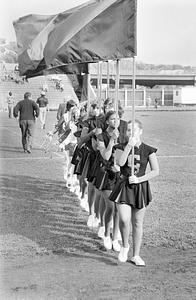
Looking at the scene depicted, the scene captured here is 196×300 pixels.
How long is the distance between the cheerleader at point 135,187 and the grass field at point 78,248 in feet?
1.03

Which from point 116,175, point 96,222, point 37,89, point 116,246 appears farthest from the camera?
point 37,89

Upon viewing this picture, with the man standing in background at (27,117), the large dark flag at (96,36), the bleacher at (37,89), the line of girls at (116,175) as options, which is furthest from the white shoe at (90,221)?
the bleacher at (37,89)

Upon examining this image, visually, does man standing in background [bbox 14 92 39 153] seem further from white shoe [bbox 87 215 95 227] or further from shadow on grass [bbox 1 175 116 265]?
white shoe [bbox 87 215 95 227]

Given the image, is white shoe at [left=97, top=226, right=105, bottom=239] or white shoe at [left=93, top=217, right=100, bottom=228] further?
white shoe at [left=93, top=217, right=100, bottom=228]

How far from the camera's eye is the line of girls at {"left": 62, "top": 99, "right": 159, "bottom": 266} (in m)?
5.61

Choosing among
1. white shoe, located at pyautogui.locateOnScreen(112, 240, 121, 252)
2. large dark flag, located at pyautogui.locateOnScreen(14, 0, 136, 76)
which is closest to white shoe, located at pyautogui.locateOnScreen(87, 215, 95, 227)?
white shoe, located at pyautogui.locateOnScreen(112, 240, 121, 252)

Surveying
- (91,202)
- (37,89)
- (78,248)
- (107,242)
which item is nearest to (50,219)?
(91,202)

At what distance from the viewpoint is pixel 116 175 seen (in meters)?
6.15

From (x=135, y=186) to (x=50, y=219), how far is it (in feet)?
8.24

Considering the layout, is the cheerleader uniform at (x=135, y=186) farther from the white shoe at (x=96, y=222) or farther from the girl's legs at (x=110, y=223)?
→ the white shoe at (x=96, y=222)

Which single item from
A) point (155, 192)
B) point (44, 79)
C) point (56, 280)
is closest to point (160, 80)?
point (44, 79)

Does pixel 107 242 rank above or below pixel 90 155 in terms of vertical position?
below

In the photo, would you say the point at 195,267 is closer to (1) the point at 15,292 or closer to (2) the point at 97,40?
(1) the point at 15,292

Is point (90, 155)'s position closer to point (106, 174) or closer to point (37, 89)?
point (106, 174)
